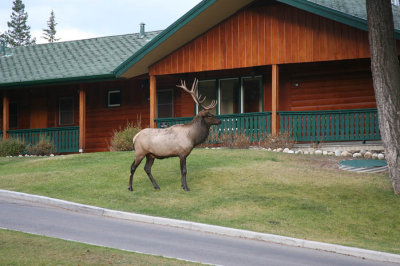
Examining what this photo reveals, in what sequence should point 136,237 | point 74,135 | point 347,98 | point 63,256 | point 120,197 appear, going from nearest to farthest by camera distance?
1. point 63,256
2. point 136,237
3. point 120,197
4. point 347,98
5. point 74,135

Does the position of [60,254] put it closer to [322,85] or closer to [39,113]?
[322,85]

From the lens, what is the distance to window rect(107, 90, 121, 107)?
27.0 meters

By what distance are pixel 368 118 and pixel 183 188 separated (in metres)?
9.07

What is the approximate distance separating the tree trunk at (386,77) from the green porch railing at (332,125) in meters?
6.02

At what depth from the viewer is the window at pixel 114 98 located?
88.5 feet

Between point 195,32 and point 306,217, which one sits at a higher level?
point 195,32

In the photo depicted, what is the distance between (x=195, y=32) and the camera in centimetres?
2212

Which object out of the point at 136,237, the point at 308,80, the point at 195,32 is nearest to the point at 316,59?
the point at 308,80

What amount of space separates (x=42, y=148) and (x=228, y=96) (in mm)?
8772

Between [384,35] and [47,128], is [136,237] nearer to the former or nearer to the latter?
[384,35]

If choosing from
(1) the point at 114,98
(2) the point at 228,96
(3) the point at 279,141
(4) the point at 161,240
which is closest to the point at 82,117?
(1) the point at 114,98


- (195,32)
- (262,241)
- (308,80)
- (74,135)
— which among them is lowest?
(262,241)

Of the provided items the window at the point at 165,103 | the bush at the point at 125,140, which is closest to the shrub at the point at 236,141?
the bush at the point at 125,140

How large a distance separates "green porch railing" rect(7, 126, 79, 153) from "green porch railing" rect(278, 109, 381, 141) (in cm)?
1019
